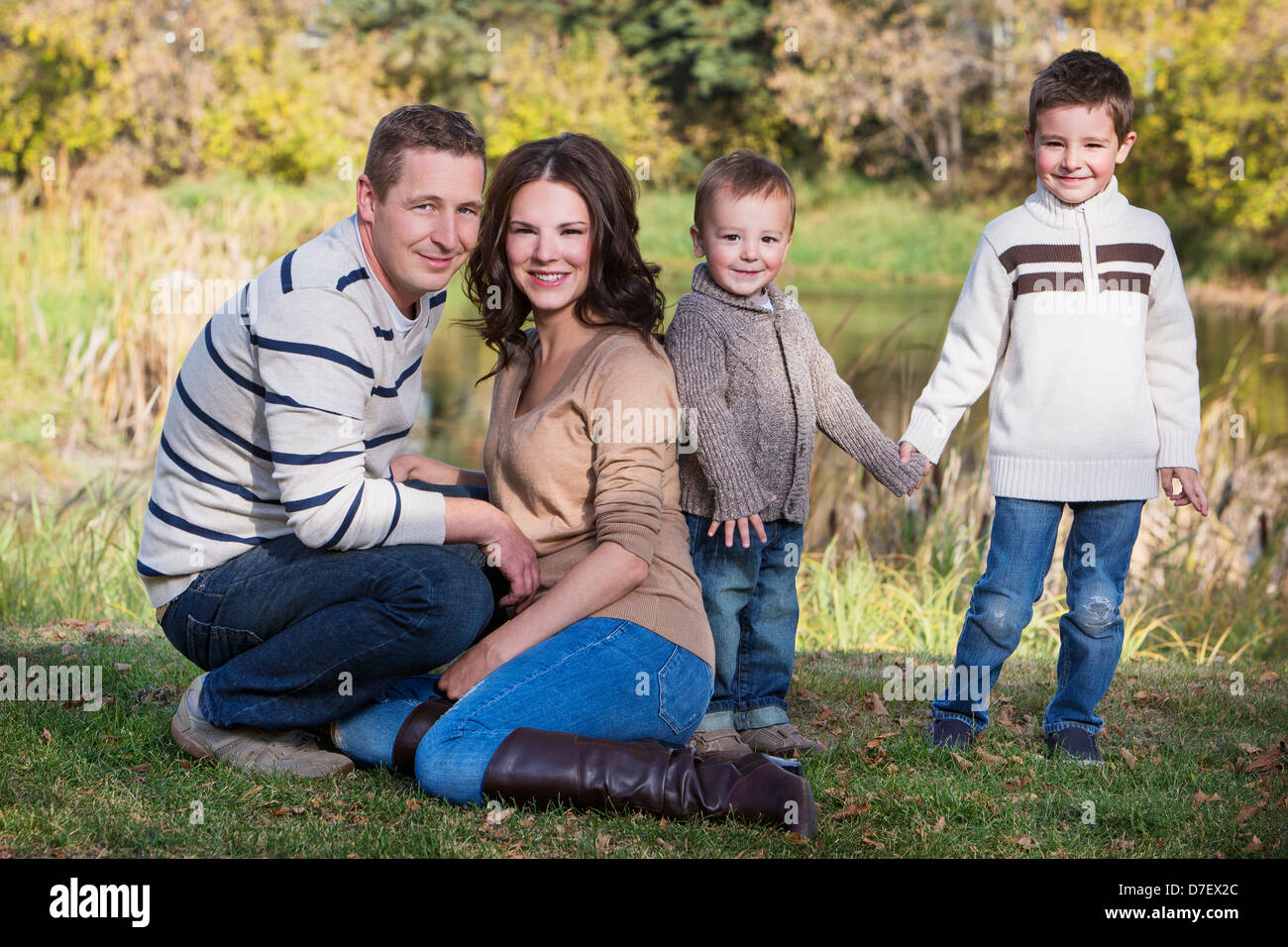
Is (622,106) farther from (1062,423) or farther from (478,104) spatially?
(1062,423)

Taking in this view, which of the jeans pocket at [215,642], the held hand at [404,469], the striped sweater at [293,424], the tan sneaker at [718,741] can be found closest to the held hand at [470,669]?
the striped sweater at [293,424]

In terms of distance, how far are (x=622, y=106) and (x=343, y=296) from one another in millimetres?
19422

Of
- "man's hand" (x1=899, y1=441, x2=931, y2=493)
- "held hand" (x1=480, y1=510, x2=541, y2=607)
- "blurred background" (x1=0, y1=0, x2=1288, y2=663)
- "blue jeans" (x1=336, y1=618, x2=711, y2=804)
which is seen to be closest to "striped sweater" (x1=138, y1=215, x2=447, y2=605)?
"held hand" (x1=480, y1=510, x2=541, y2=607)

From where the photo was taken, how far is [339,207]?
50.2 ft

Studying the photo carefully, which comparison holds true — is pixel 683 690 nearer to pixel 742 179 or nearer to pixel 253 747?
pixel 253 747

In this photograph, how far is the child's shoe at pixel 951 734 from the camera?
2.82 metres

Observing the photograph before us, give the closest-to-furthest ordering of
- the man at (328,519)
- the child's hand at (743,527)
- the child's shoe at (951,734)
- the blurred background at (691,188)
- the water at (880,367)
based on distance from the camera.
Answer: the man at (328,519), the child's hand at (743,527), the child's shoe at (951,734), the blurred background at (691,188), the water at (880,367)

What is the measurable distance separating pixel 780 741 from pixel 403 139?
155cm

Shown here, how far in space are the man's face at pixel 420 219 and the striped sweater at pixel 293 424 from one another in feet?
0.18

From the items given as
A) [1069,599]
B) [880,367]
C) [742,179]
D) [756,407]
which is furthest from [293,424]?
[880,367]

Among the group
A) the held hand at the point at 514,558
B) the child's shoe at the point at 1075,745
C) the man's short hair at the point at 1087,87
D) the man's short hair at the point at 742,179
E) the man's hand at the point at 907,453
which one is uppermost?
the man's short hair at the point at 1087,87

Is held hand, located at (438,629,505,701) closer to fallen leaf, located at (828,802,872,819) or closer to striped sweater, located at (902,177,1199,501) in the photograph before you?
fallen leaf, located at (828,802,872,819)

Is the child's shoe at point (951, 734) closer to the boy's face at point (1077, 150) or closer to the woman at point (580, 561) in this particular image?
the woman at point (580, 561)

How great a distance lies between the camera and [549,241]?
255 cm
